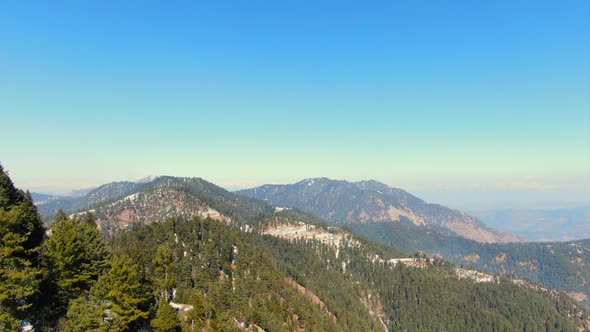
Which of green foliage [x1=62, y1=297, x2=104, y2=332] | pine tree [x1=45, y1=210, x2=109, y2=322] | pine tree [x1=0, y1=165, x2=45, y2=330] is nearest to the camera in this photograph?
pine tree [x1=0, y1=165, x2=45, y2=330]

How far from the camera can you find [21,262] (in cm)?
4088

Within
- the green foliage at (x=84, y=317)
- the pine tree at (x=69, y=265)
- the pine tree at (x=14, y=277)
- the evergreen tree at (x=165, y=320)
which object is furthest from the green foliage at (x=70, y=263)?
the evergreen tree at (x=165, y=320)

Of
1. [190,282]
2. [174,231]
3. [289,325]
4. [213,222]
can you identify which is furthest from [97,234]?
[213,222]

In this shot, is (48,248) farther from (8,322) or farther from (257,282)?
(257,282)

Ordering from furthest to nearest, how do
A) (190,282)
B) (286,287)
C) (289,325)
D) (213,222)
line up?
1. (213,222)
2. (286,287)
3. (289,325)
4. (190,282)

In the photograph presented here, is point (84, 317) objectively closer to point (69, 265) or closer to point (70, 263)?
point (70, 263)

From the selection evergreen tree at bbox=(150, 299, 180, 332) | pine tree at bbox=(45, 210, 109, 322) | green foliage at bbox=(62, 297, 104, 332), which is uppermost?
pine tree at bbox=(45, 210, 109, 322)

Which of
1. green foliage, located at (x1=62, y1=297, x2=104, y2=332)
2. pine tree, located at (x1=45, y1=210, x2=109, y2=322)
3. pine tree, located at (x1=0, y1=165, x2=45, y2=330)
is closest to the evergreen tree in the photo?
green foliage, located at (x1=62, y1=297, x2=104, y2=332)

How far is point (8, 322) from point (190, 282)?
259ft

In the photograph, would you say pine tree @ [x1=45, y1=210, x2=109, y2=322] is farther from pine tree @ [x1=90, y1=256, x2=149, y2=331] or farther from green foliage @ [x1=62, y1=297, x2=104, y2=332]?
green foliage @ [x1=62, y1=297, x2=104, y2=332]

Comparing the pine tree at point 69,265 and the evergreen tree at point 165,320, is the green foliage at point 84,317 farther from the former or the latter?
the evergreen tree at point 165,320

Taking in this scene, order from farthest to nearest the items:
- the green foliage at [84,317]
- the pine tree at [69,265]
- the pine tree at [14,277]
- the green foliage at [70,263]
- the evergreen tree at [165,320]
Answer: the evergreen tree at [165,320] → the green foliage at [70,263] → the pine tree at [69,265] → the green foliage at [84,317] → the pine tree at [14,277]

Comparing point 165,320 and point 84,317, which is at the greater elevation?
point 84,317

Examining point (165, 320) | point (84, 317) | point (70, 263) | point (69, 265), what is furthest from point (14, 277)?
point (165, 320)
